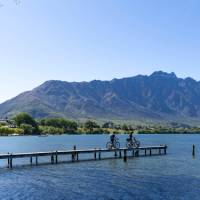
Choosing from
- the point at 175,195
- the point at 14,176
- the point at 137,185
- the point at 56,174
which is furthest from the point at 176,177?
the point at 14,176

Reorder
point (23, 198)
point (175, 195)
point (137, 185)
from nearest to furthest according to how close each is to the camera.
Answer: point (23, 198) → point (175, 195) → point (137, 185)

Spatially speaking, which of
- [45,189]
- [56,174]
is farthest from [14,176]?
[45,189]

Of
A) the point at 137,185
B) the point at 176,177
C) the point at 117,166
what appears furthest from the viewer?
the point at 117,166

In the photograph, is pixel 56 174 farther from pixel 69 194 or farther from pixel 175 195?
pixel 175 195

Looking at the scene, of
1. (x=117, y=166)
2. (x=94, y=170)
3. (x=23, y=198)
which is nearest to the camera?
(x=23, y=198)

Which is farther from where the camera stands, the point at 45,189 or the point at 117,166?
the point at 117,166

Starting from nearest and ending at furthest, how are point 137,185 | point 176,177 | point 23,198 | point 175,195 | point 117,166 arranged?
point 23,198
point 175,195
point 137,185
point 176,177
point 117,166

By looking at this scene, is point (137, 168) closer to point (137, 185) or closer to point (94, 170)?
point (94, 170)

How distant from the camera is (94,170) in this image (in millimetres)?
66062

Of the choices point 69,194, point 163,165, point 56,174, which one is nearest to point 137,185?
point 69,194

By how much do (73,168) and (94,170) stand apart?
178 inches

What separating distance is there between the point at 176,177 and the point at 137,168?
12.3 meters

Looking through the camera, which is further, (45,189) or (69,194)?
(45,189)

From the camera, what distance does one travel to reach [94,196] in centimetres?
4366
